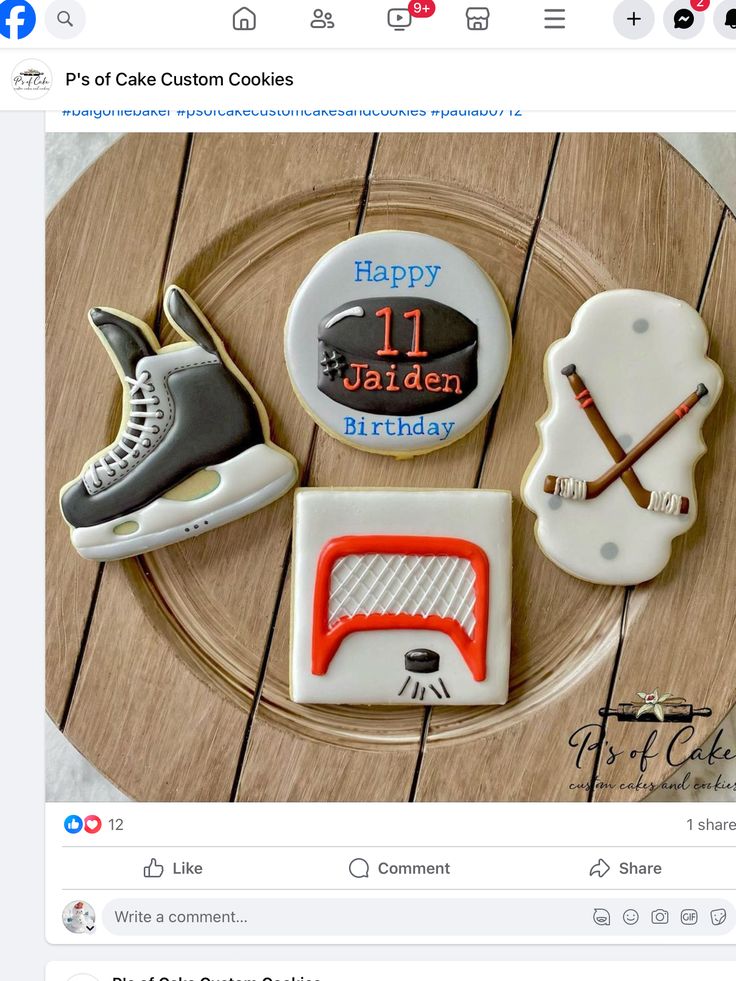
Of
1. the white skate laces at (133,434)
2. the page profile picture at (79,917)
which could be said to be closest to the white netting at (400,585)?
the white skate laces at (133,434)

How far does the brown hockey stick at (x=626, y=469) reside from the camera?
0.68m

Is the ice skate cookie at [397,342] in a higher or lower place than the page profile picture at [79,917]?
higher

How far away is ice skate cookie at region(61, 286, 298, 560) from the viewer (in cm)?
69

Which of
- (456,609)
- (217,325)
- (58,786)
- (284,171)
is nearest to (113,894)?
(58,786)

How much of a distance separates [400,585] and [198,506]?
0.71 ft

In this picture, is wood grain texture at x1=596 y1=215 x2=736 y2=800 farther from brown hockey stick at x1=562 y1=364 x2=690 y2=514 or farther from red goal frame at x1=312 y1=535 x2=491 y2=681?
red goal frame at x1=312 y1=535 x2=491 y2=681

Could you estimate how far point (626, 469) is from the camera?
684mm

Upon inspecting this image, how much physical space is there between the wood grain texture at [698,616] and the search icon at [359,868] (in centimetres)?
25
